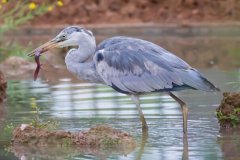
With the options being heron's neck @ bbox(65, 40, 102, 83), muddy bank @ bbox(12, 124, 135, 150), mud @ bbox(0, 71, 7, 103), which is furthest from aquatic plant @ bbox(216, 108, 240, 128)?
mud @ bbox(0, 71, 7, 103)

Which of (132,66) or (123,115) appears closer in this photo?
(132,66)

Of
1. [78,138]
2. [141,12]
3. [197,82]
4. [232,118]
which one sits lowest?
[141,12]

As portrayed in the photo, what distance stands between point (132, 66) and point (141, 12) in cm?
1816

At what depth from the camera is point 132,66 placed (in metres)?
10.3

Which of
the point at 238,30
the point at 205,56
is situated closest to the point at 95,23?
the point at 238,30

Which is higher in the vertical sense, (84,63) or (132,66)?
(132,66)

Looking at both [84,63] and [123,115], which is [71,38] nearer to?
[84,63]

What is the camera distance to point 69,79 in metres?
16.5

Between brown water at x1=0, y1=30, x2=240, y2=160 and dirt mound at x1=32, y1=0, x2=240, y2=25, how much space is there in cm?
964

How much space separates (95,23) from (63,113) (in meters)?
15.8

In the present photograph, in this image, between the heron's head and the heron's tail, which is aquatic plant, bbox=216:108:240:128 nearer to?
the heron's tail

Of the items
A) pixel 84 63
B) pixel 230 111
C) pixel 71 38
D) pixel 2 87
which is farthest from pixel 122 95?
pixel 230 111

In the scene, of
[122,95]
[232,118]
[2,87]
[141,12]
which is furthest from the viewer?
[141,12]

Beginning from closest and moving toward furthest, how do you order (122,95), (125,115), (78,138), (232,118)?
(78,138), (232,118), (125,115), (122,95)
